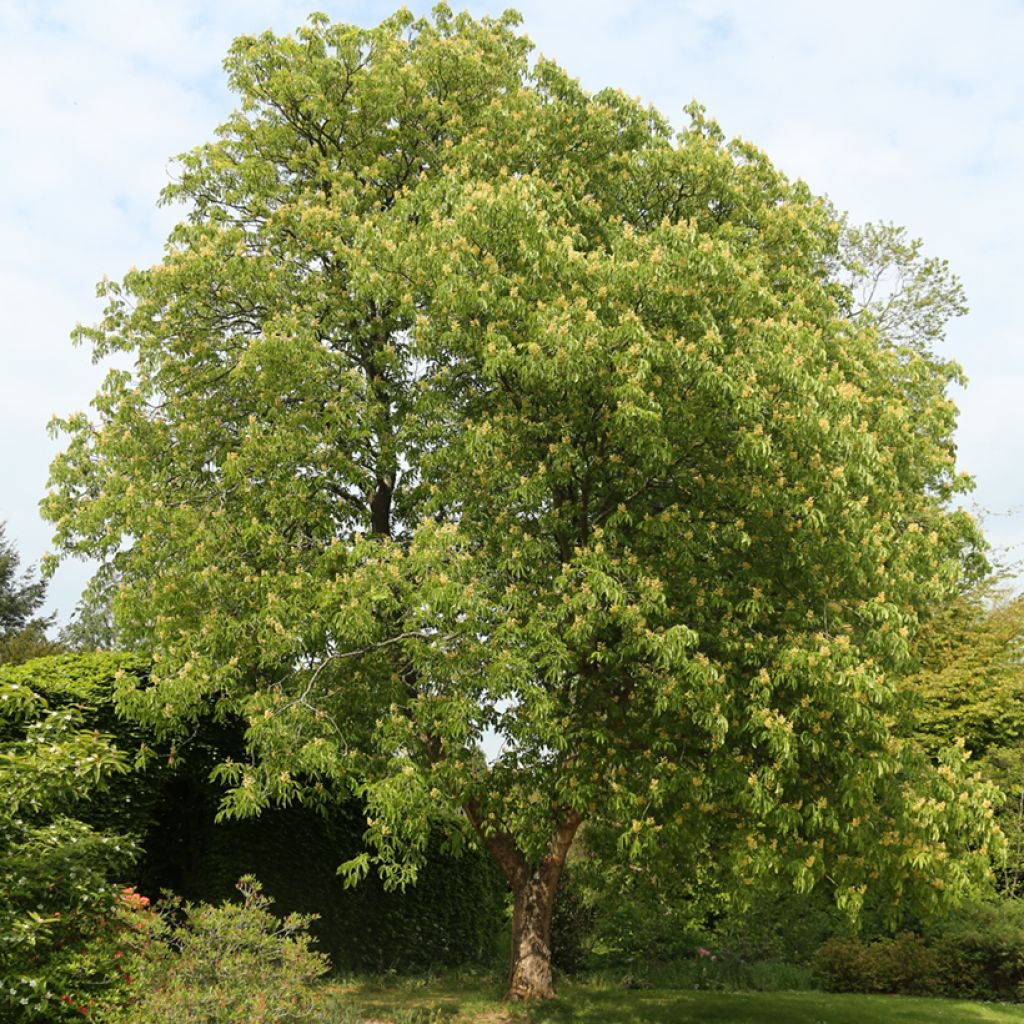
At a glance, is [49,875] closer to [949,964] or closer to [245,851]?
[245,851]

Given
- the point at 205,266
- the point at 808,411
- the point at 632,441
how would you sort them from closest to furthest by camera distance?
the point at 808,411, the point at 632,441, the point at 205,266

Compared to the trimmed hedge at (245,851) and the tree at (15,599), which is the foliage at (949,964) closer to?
the trimmed hedge at (245,851)

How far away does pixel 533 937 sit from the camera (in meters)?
14.7

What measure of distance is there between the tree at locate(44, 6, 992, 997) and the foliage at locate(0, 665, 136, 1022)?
1978 mm

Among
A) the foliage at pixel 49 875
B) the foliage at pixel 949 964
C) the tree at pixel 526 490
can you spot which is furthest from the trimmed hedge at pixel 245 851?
the foliage at pixel 949 964

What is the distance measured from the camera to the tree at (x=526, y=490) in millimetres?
11031

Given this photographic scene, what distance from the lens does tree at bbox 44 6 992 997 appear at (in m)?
11.0

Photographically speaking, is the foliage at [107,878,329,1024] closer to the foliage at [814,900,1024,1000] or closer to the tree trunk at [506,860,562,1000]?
the tree trunk at [506,860,562,1000]

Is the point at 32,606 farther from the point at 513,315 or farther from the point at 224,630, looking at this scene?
the point at 513,315

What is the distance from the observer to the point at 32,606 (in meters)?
43.7

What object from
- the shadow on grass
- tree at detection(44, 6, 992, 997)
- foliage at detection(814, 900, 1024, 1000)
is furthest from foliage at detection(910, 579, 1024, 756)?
tree at detection(44, 6, 992, 997)

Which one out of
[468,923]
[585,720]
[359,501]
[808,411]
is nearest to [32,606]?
[468,923]

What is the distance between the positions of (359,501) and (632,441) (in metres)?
4.61

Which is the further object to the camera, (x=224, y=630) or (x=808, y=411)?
(x=224, y=630)
